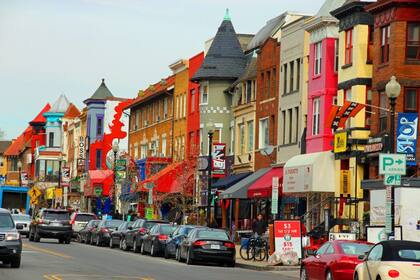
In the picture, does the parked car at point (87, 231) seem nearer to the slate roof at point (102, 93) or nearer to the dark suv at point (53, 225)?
the dark suv at point (53, 225)

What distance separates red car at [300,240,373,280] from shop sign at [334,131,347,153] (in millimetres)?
19684

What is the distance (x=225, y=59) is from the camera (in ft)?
231

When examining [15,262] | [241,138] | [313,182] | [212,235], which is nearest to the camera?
[15,262]

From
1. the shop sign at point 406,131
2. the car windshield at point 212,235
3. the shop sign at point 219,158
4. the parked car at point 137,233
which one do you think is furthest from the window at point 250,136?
the shop sign at point 406,131

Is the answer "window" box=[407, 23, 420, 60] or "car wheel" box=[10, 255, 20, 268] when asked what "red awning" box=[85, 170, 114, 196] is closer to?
"window" box=[407, 23, 420, 60]

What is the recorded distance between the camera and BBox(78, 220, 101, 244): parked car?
5903cm

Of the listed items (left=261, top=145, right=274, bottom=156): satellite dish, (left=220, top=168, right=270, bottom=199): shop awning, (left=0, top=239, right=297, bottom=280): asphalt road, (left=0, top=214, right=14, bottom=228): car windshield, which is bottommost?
(left=0, top=239, right=297, bottom=280): asphalt road

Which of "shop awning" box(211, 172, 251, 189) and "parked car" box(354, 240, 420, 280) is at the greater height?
"shop awning" box(211, 172, 251, 189)

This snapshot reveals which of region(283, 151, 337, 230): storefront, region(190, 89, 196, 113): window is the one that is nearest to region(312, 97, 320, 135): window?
region(283, 151, 337, 230): storefront

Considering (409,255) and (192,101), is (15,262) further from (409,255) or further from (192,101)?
(192,101)

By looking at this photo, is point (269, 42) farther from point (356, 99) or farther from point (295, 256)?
point (295, 256)

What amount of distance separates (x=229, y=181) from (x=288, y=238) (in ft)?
80.5

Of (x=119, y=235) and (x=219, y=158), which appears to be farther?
(x=219, y=158)

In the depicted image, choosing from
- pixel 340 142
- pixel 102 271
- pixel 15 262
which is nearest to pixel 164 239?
pixel 340 142
